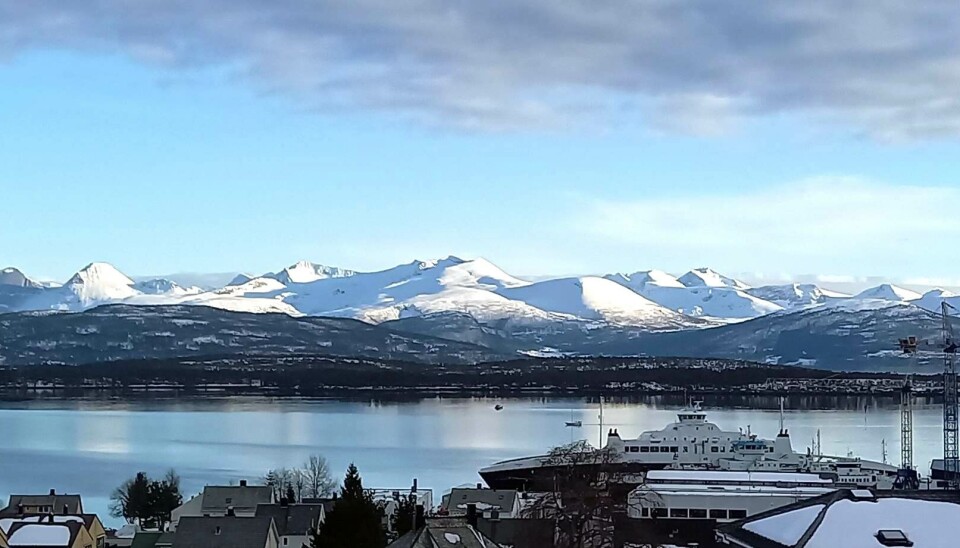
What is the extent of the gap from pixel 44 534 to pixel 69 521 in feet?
1.85

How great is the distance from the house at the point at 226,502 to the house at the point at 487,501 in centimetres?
256

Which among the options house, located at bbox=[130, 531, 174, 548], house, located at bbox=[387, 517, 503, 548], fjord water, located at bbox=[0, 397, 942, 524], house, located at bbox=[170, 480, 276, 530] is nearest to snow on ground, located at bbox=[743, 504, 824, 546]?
house, located at bbox=[387, 517, 503, 548]

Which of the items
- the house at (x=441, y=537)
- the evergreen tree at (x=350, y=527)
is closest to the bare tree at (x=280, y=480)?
the evergreen tree at (x=350, y=527)

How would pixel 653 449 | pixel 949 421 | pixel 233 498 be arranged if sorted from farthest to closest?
pixel 949 421 < pixel 653 449 < pixel 233 498

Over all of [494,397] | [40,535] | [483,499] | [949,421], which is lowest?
[40,535]

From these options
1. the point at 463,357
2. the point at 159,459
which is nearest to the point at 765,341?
the point at 463,357

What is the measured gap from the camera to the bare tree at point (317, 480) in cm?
2500

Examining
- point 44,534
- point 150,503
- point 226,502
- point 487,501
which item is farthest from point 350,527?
point 150,503

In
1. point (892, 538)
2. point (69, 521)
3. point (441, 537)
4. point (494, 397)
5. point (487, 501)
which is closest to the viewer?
point (892, 538)

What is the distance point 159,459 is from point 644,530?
20210 millimetres

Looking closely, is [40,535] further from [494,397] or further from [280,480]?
[494,397]

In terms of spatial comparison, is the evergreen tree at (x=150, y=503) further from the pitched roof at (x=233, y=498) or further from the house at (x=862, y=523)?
the house at (x=862, y=523)

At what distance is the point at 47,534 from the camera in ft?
53.8

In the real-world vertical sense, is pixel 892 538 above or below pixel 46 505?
above
